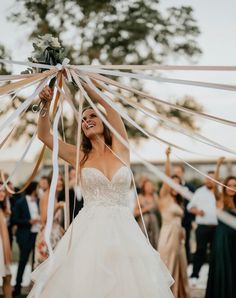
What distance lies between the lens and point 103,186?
192 inches

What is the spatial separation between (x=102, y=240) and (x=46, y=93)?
1133mm

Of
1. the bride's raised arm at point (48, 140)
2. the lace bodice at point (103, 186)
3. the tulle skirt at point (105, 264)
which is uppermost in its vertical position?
the bride's raised arm at point (48, 140)

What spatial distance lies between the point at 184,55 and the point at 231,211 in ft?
52.9

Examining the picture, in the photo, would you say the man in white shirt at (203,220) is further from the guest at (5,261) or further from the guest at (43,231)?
the guest at (5,261)

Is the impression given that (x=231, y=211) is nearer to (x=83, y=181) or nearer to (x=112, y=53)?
(x=83, y=181)

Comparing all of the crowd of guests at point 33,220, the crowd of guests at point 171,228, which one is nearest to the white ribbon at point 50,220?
the crowd of guests at point 171,228

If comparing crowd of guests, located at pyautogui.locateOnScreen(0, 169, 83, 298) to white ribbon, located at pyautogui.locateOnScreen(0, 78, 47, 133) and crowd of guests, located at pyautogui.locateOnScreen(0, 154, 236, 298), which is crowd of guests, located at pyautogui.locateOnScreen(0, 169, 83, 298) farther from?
white ribbon, located at pyautogui.locateOnScreen(0, 78, 47, 133)

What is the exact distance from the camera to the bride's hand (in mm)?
4656

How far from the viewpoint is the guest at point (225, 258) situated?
8148 millimetres

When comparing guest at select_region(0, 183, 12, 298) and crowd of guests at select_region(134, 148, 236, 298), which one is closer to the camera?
guest at select_region(0, 183, 12, 298)

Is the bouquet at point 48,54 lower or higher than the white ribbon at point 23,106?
higher

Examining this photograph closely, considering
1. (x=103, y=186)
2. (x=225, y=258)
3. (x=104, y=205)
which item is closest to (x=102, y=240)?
(x=104, y=205)

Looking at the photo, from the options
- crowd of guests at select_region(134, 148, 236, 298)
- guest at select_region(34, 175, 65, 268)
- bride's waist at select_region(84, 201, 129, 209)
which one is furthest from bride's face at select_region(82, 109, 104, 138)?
guest at select_region(34, 175, 65, 268)

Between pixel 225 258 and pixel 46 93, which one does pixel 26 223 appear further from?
pixel 46 93
